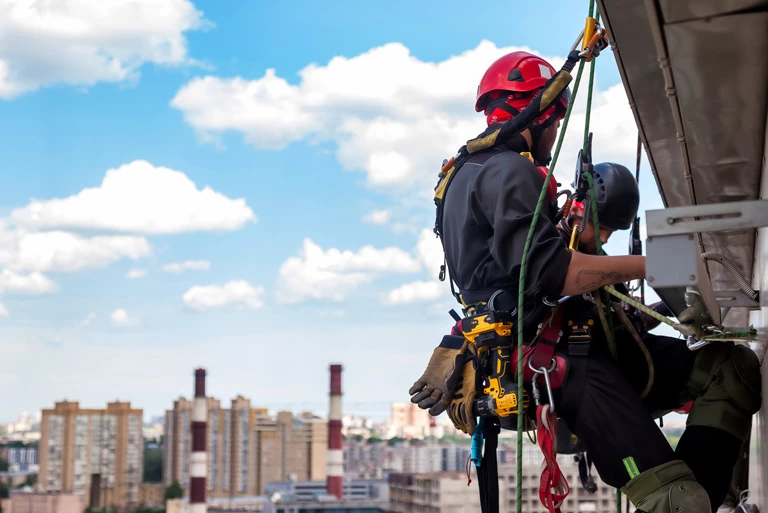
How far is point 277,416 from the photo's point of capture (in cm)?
5812

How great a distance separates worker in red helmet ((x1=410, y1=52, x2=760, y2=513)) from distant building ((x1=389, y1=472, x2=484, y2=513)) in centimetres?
4818

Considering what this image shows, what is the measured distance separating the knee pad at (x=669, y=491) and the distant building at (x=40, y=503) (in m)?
50.9

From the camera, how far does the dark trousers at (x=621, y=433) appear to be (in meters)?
2.35

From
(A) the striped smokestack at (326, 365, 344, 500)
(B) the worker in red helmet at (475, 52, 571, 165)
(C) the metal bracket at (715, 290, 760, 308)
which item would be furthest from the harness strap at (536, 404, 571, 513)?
(A) the striped smokestack at (326, 365, 344, 500)

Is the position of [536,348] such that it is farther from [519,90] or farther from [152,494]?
[152,494]

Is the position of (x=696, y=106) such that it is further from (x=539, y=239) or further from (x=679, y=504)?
(x=679, y=504)

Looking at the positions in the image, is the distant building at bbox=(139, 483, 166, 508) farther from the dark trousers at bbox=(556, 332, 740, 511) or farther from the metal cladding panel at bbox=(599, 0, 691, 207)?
the dark trousers at bbox=(556, 332, 740, 511)

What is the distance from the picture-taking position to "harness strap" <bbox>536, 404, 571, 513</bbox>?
2438 mm

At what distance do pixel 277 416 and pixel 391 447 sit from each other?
1879 cm

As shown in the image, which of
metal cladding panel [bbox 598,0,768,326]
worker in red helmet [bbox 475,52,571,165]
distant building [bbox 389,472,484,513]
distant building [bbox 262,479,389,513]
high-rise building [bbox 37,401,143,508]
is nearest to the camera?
metal cladding panel [bbox 598,0,768,326]

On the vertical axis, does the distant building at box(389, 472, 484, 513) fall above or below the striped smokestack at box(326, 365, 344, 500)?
below

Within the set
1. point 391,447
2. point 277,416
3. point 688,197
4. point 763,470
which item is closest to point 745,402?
point 763,470

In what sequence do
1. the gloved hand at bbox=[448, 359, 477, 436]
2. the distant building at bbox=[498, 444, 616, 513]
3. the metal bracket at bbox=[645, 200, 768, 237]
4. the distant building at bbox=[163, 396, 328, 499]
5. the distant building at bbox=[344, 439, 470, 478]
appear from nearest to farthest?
the metal bracket at bbox=[645, 200, 768, 237] < the gloved hand at bbox=[448, 359, 477, 436] < the distant building at bbox=[498, 444, 616, 513] < the distant building at bbox=[163, 396, 328, 499] < the distant building at bbox=[344, 439, 470, 478]

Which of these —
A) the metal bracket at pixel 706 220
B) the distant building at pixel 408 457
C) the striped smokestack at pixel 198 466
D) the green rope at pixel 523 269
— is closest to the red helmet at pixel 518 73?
the green rope at pixel 523 269
